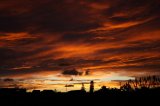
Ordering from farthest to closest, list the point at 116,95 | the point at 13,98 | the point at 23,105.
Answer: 1. the point at 116,95
2. the point at 13,98
3. the point at 23,105

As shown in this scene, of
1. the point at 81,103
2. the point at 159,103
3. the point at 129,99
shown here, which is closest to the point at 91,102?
the point at 81,103

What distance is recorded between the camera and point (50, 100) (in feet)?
310

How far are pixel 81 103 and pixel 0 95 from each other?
24.5m

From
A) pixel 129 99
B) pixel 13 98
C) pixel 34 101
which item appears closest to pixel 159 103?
pixel 129 99

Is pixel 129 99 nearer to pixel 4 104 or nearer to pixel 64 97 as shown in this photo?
pixel 64 97

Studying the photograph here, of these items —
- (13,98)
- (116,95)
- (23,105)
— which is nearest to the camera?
(23,105)

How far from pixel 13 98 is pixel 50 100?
416 inches

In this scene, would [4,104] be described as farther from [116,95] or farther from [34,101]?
[116,95]

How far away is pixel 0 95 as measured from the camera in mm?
96312

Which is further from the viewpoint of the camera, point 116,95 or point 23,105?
point 116,95

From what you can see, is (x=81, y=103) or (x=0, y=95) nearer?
(x=81, y=103)

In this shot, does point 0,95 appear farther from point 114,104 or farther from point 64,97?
point 114,104

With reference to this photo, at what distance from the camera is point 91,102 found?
92.0 meters

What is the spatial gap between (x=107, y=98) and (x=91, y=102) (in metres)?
6.55
